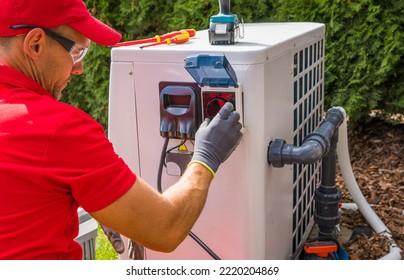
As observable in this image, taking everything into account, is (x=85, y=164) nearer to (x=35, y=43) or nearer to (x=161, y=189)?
(x=35, y=43)

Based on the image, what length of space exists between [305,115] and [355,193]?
2.22ft

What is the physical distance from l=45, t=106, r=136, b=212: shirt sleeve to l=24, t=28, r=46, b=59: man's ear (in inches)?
9.1

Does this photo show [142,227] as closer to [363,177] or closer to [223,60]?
[223,60]

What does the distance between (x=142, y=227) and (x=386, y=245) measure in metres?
1.72

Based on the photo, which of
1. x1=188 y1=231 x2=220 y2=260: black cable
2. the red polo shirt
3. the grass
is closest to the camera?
the red polo shirt

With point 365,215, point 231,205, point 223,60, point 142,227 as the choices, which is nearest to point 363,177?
point 365,215

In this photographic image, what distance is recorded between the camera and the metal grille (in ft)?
8.05

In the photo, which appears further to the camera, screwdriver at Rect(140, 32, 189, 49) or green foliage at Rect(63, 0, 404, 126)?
green foliage at Rect(63, 0, 404, 126)

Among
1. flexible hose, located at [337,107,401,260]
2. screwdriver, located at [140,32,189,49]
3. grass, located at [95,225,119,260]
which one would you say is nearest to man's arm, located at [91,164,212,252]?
screwdriver, located at [140,32,189,49]

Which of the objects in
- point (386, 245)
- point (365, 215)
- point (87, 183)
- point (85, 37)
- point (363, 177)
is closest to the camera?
point (87, 183)

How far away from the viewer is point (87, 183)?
1.48 meters

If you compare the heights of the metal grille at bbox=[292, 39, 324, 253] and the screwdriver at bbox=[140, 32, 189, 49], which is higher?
the screwdriver at bbox=[140, 32, 189, 49]

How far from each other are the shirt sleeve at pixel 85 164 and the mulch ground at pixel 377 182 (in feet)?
5.47

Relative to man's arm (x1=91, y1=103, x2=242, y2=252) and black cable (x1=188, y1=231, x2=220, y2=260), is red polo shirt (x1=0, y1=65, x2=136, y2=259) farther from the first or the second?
black cable (x1=188, y1=231, x2=220, y2=260)
